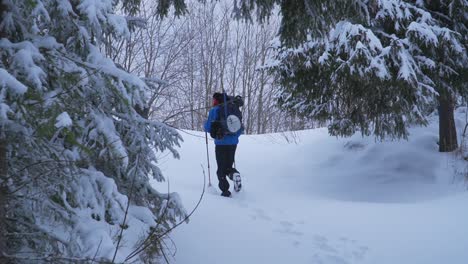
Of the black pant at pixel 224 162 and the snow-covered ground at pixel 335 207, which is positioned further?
the black pant at pixel 224 162

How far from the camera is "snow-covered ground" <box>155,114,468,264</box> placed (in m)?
4.22

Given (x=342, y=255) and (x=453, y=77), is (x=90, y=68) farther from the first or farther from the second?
Answer: (x=453, y=77)

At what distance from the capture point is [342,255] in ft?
13.9

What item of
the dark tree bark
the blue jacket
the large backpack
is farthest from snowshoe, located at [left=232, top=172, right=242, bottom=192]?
the dark tree bark

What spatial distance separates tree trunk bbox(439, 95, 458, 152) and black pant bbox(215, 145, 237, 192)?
4.19m

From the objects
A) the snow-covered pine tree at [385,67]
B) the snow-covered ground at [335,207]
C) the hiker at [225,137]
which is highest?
the snow-covered pine tree at [385,67]

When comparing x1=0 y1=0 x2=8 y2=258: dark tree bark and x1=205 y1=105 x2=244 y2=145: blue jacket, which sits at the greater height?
x1=205 y1=105 x2=244 y2=145: blue jacket

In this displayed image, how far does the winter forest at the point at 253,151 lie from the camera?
91.7 inches

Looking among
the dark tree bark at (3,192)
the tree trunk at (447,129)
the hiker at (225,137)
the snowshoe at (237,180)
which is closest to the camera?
the dark tree bark at (3,192)

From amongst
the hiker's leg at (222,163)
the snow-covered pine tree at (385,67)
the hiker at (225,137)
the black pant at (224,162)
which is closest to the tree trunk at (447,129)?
the snow-covered pine tree at (385,67)

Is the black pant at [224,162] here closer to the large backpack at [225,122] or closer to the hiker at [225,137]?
the hiker at [225,137]

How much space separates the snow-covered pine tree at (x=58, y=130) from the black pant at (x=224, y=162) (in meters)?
3.76

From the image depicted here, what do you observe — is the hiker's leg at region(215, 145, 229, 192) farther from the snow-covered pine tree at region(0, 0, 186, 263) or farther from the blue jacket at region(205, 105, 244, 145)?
the snow-covered pine tree at region(0, 0, 186, 263)

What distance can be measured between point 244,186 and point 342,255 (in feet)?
12.5
